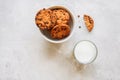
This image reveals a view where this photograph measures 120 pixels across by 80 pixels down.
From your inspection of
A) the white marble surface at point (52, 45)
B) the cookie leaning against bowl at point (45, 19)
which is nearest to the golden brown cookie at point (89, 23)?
the white marble surface at point (52, 45)

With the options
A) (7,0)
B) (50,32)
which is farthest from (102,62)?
(7,0)

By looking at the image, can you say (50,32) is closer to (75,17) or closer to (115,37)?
(75,17)

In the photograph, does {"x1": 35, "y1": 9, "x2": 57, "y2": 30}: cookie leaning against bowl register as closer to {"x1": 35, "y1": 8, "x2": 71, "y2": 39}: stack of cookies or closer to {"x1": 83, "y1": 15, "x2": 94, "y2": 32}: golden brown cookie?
{"x1": 35, "y1": 8, "x2": 71, "y2": 39}: stack of cookies

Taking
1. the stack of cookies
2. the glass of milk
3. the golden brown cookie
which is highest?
the golden brown cookie

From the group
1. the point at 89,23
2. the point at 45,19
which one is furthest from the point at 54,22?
the point at 89,23

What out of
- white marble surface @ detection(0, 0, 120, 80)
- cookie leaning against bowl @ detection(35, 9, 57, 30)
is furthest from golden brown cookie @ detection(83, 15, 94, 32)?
cookie leaning against bowl @ detection(35, 9, 57, 30)

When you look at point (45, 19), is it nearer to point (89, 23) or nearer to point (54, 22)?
point (54, 22)
